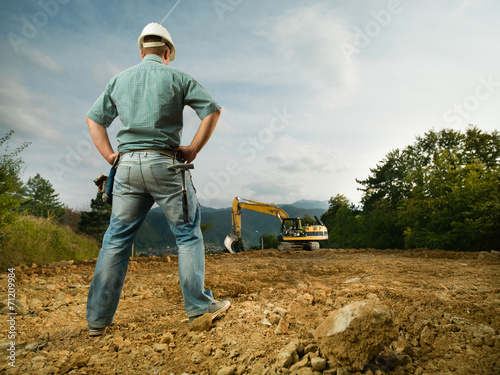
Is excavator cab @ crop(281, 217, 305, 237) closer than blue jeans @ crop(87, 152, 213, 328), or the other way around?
blue jeans @ crop(87, 152, 213, 328)

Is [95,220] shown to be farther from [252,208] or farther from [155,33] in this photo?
[155,33]

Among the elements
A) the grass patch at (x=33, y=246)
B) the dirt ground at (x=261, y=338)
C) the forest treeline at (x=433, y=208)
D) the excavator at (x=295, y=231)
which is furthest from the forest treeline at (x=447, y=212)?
the grass patch at (x=33, y=246)

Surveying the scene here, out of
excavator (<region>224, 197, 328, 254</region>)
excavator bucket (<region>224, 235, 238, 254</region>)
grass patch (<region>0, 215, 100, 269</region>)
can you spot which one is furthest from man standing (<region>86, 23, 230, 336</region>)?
excavator (<region>224, 197, 328, 254</region>)

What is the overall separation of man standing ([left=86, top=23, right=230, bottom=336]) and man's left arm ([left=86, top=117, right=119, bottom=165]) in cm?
7

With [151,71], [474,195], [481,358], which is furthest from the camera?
[474,195]

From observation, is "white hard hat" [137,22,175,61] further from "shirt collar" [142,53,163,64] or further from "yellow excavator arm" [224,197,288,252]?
"yellow excavator arm" [224,197,288,252]

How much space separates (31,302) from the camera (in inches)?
131

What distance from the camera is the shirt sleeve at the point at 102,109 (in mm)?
2502

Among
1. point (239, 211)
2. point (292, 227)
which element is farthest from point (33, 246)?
point (292, 227)

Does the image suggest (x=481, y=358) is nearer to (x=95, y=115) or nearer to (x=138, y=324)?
(x=138, y=324)

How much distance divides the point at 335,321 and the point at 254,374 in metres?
0.55

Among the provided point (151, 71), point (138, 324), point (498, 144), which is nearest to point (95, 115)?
point (151, 71)

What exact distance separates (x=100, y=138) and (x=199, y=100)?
2.97 ft

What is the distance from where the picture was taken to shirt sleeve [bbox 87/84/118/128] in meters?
2.50
